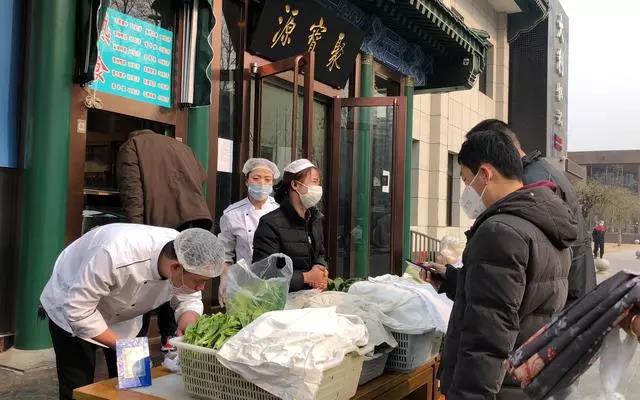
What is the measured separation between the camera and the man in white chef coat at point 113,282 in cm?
235

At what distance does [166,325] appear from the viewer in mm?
4148

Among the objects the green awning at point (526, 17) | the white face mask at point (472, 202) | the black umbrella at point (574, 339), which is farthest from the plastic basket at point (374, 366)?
the green awning at point (526, 17)

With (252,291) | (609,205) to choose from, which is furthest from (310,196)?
(609,205)

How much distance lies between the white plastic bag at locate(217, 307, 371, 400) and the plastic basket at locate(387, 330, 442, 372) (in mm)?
517

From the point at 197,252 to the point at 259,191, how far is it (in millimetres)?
2058

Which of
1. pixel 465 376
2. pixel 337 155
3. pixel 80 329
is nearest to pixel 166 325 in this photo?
pixel 80 329

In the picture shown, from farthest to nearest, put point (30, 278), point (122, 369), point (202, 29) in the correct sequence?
point (202, 29)
point (30, 278)
point (122, 369)

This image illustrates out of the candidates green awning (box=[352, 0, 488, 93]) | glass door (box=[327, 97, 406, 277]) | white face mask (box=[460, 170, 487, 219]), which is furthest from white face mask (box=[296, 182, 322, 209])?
green awning (box=[352, 0, 488, 93])

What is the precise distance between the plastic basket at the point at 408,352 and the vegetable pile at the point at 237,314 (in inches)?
22.5

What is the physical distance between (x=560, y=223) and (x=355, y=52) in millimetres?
5586

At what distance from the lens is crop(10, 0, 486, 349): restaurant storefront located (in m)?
3.98

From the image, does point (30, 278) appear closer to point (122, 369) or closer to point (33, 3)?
point (33, 3)

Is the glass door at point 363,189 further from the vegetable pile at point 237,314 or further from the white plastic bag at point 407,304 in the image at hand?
the vegetable pile at point 237,314

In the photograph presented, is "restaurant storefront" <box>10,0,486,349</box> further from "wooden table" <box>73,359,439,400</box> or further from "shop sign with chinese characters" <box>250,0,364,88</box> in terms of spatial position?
"wooden table" <box>73,359,439,400</box>
